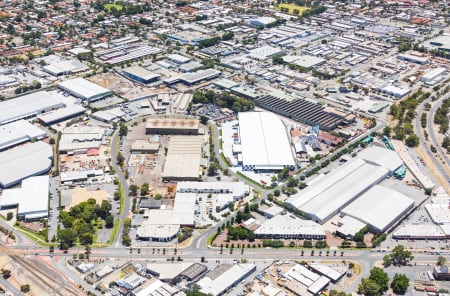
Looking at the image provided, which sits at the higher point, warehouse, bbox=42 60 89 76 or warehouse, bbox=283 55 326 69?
warehouse, bbox=283 55 326 69

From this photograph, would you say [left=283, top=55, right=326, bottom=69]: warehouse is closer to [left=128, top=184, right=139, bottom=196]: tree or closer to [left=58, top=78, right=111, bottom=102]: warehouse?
[left=58, top=78, right=111, bottom=102]: warehouse

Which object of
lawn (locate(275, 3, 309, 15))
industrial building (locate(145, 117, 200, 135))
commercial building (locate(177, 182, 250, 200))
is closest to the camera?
commercial building (locate(177, 182, 250, 200))

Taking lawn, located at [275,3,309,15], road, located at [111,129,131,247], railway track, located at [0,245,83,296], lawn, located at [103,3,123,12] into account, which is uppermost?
lawn, located at [275,3,309,15]

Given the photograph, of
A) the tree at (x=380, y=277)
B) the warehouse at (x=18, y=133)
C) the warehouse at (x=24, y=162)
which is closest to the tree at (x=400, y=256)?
the tree at (x=380, y=277)

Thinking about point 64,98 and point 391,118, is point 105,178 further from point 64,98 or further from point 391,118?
point 391,118

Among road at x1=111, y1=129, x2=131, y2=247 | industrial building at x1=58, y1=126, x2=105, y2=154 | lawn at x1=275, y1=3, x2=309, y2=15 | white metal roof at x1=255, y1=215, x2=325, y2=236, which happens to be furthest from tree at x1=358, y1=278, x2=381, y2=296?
lawn at x1=275, y1=3, x2=309, y2=15

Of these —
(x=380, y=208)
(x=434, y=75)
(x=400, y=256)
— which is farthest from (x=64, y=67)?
(x=400, y=256)
